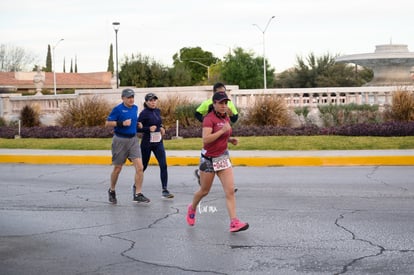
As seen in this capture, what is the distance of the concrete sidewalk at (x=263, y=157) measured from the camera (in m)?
17.6

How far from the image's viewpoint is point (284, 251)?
25.7 feet

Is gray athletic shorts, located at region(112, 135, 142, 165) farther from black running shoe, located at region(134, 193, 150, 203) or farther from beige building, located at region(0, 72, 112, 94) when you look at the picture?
beige building, located at region(0, 72, 112, 94)

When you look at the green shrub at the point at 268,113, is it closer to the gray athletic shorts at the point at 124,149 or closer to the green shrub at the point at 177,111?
the green shrub at the point at 177,111

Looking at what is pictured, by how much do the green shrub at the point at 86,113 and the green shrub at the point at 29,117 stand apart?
257cm

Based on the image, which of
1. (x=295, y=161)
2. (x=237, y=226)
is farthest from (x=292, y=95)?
(x=237, y=226)

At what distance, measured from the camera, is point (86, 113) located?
29.9 metres

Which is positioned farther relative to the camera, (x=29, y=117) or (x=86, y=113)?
(x=29, y=117)

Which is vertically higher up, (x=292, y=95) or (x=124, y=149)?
(x=292, y=95)

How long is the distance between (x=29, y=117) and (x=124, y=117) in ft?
72.8

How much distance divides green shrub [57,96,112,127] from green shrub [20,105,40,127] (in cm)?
257

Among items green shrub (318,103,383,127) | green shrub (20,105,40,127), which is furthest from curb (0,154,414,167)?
green shrub (20,105,40,127)

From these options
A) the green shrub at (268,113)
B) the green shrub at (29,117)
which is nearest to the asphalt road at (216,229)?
the green shrub at (268,113)

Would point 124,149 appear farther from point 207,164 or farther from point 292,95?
point 292,95

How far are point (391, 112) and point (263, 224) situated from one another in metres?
16.6
